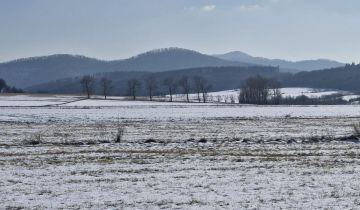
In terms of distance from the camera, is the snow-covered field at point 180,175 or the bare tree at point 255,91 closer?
the snow-covered field at point 180,175

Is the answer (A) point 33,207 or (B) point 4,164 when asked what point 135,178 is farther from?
(B) point 4,164

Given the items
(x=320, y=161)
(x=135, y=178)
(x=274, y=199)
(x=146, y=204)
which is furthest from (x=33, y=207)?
(x=320, y=161)

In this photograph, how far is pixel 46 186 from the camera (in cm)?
1722

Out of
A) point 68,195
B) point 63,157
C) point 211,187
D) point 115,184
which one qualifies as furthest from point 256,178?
point 63,157

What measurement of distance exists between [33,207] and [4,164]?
9.17 m

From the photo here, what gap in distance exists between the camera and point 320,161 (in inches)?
901

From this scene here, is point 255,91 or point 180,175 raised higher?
point 255,91

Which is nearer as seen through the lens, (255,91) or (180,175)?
(180,175)

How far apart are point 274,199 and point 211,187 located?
2.60m

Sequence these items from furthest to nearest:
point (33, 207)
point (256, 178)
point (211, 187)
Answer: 1. point (256, 178)
2. point (211, 187)
3. point (33, 207)

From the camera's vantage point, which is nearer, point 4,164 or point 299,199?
point 299,199

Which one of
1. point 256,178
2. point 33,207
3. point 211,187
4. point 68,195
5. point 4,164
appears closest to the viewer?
point 33,207

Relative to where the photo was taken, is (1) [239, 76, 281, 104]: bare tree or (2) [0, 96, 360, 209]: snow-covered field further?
(1) [239, 76, 281, 104]: bare tree

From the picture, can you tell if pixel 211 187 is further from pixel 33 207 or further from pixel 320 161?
pixel 320 161
